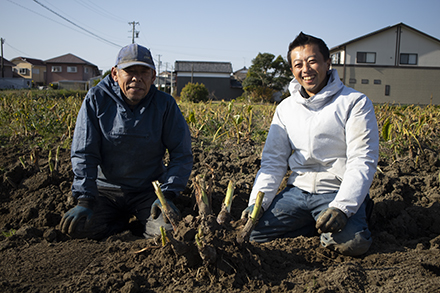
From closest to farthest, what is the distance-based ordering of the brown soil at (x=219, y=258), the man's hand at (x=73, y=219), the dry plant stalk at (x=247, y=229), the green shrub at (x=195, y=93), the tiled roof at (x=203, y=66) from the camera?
1. the brown soil at (x=219, y=258)
2. the dry plant stalk at (x=247, y=229)
3. the man's hand at (x=73, y=219)
4. the green shrub at (x=195, y=93)
5. the tiled roof at (x=203, y=66)

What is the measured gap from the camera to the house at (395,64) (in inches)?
1024

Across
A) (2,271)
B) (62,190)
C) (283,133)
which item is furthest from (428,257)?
(62,190)

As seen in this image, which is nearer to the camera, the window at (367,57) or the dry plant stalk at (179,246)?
the dry plant stalk at (179,246)

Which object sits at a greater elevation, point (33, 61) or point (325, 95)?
point (33, 61)

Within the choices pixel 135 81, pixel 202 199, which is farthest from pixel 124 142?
Answer: pixel 202 199

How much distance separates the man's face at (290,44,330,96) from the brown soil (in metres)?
1.06

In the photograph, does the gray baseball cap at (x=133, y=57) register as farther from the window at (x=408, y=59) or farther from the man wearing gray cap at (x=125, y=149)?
the window at (x=408, y=59)

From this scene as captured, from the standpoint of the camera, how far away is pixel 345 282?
59.2 inches

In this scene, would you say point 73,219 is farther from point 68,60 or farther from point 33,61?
point 33,61

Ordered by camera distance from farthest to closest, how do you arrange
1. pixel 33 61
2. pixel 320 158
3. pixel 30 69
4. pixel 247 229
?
1. pixel 33 61
2. pixel 30 69
3. pixel 320 158
4. pixel 247 229

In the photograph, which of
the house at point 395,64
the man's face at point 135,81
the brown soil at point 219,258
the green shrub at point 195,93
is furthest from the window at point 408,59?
the man's face at point 135,81

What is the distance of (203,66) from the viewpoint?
39.8 m

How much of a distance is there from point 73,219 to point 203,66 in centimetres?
3894

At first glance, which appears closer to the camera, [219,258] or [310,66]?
[219,258]
